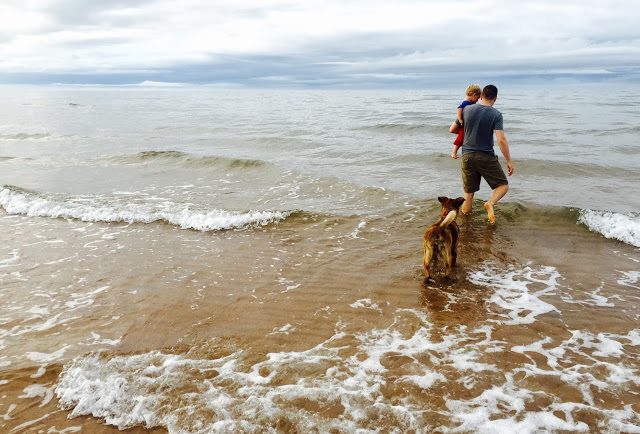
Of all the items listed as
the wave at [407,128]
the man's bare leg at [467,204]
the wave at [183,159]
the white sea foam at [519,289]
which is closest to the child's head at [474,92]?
the man's bare leg at [467,204]

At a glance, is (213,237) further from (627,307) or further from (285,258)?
(627,307)

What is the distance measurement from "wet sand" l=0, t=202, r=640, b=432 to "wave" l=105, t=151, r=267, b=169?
751cm

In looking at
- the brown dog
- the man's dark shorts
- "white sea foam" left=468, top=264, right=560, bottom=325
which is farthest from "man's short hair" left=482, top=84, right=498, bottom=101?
"white sea foam" left=468, top=264, right=560, bottom=325

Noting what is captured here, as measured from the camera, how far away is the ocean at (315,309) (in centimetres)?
360

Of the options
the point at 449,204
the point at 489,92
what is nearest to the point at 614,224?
the point at 489,92

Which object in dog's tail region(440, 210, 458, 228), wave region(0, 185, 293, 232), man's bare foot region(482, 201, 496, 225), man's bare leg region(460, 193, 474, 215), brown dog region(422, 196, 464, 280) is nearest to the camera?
dog's tail region(440, 210, 458, 228)

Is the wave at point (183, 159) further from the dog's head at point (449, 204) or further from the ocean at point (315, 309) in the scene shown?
the dog's head at point (449, 204)

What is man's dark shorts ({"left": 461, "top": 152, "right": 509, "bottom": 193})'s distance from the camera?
7957mm

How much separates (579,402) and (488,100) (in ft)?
17.4

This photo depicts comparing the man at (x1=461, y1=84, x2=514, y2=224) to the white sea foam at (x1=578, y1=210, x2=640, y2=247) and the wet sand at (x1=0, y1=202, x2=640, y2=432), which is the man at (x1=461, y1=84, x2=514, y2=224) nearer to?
the wet sand at (x1=0, y1=202, x2=640, y2=432)

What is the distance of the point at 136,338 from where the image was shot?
15.6 ft

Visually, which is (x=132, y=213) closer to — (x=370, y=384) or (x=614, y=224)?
(x=370, y=384)

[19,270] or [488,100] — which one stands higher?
[488,100]

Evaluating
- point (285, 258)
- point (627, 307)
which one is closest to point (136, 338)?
point (285, 258)
